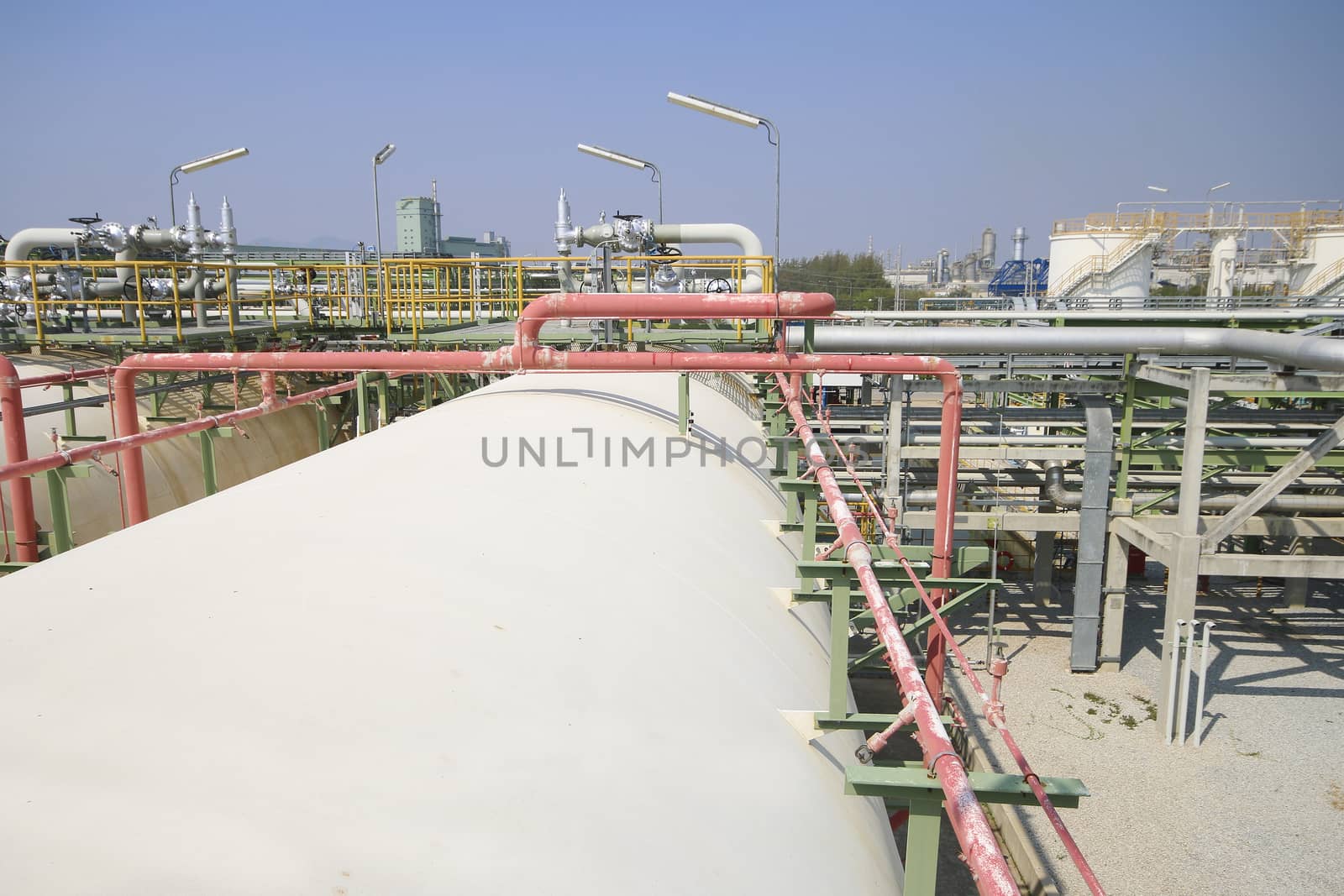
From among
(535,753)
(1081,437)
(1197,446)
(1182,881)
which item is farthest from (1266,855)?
(535,753)

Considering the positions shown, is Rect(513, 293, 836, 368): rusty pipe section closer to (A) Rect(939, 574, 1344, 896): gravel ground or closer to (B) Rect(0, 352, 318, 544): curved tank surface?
(B) Rect(0, 352, 318, 544): curved tank surface

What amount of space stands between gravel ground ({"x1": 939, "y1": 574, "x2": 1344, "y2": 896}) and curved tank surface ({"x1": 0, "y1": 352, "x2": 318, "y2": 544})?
9364mm

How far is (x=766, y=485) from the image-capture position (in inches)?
279

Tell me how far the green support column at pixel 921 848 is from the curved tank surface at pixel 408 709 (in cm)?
27

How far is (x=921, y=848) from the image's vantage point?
2.14 meters

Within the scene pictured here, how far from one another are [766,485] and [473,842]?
5499 mm

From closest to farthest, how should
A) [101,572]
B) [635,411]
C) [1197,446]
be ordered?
[101,572] < [635,411] < [1197,446]

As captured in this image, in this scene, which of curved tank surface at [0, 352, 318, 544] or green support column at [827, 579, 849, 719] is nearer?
green support column at [827, 579, 849, 719]

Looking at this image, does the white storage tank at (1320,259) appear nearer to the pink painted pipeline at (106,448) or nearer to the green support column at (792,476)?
the green support column at (792,476)

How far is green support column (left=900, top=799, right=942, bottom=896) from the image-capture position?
6.94ft

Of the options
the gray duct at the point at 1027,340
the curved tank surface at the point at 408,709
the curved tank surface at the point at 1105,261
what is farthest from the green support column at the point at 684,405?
the curved tank surface at the point at 1105,261

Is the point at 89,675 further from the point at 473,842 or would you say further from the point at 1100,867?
the point at 1100,867

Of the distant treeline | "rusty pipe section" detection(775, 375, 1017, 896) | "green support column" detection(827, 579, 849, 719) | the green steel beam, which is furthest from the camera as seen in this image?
the distant treeline

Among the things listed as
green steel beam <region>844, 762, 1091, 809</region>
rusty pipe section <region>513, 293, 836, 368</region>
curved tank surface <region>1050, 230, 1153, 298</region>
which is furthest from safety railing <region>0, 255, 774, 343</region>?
curved tank surface <region>1050, 230, 1153, 298</region>
